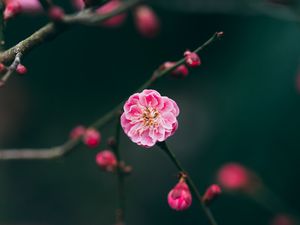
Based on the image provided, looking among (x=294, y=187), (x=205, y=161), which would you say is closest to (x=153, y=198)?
(x=205, y=161)

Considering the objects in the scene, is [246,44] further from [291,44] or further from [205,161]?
[205,161]

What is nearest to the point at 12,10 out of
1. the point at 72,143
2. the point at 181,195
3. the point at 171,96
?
the point at 72,143

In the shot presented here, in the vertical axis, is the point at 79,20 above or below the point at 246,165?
above

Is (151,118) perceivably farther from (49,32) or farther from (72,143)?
(72,143)

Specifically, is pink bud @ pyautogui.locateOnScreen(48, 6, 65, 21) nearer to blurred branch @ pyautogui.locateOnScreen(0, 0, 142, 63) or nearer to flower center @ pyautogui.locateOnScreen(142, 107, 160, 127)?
blurred branch @ pyautogui.locateOnScreen(0, 0, 142, 63)

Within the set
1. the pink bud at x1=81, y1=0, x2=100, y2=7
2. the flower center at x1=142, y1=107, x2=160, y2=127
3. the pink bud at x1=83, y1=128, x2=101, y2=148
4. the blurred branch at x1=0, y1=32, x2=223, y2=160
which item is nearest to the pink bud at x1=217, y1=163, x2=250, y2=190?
the blurred branch at x1=0, y1=32, x2=223, y2=160

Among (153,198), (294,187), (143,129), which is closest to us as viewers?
(143,129)
